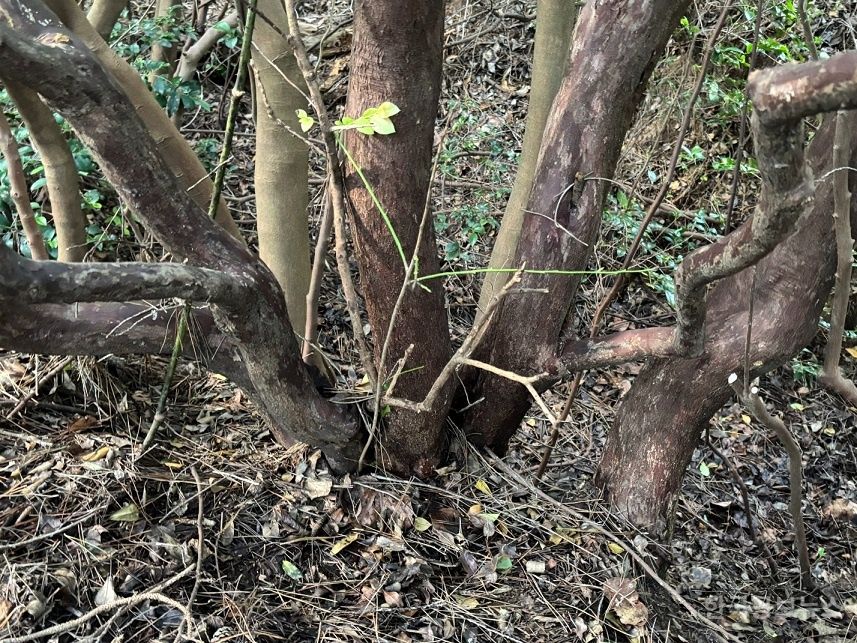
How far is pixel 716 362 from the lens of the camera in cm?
226

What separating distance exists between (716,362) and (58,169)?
2.50 m

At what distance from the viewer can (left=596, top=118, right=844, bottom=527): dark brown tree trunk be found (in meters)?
2.11

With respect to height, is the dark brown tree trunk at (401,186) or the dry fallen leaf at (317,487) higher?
the dark brown tree trunk at (401,186)

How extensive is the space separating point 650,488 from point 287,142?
1845 mm

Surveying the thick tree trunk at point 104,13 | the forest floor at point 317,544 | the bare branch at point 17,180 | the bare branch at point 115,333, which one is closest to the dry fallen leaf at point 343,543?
the forest floor at point 317,544

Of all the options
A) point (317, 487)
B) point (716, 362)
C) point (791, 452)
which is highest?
point (716, 362)

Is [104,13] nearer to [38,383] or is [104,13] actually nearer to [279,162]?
[279,162]

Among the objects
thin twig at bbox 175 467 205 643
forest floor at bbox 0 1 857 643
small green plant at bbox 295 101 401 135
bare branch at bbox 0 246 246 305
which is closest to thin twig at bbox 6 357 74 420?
forest floor at bbox 0 1 857 643

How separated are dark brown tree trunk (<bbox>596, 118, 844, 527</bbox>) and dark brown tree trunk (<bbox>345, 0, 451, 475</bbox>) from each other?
72cm

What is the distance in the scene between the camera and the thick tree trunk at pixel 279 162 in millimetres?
2523

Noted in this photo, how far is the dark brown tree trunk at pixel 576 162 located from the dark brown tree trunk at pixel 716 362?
0.43 metres

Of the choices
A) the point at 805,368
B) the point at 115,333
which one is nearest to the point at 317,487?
the point at 115,333

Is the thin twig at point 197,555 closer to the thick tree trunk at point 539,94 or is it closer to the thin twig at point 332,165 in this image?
the thin twig at point 332,165

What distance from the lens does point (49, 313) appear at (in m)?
1.91
